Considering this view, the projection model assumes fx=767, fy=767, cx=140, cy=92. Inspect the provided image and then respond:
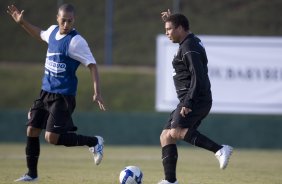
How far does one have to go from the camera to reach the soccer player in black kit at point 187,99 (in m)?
9.12

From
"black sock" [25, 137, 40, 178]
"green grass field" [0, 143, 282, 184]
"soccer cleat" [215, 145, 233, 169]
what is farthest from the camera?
"green grass field" [0, 143, 282, 184]

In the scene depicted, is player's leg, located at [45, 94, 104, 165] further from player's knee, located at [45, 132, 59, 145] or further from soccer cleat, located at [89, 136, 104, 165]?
soccer cleat, located at [89, 136, 104, 165]

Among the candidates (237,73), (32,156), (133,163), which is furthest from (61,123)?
(237,73)

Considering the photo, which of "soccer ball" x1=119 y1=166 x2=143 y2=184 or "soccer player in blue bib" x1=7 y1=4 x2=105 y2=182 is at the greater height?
"soccer player in blue bib" x1=7 y1=4 x2=105 y2=182

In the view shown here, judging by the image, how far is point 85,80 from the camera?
24.1 metres

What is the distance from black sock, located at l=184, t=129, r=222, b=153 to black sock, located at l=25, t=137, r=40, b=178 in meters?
2.00

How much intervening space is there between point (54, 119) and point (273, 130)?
12493 millimetres

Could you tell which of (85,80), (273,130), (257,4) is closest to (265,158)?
(273,130)

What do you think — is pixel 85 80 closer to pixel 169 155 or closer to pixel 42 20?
pixel 42 20

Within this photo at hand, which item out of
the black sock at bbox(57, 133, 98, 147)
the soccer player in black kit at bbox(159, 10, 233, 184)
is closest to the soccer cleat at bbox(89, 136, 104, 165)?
the black sock at bbox(57, 133, 98, 147)

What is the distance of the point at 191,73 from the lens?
917 centimetres

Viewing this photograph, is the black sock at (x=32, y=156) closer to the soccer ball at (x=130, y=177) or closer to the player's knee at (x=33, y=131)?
the player's knee at (x=33, y=131)

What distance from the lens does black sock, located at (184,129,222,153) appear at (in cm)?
923

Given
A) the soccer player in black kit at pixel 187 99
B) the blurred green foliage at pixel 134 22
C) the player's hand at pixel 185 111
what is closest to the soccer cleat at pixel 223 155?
the soccer player in black kit at pixel 187 99
